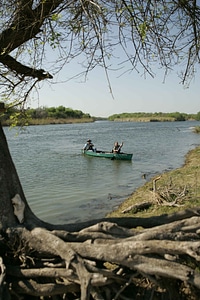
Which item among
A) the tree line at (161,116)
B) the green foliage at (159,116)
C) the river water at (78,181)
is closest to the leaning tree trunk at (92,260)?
the river water at (78,181)

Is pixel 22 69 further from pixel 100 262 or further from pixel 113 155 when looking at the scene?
pixel 113 155

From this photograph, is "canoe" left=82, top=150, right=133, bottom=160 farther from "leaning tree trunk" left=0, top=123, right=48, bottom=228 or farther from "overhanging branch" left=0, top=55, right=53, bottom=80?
"leaning tree trunk" left=0, top=123, right=48, bottom=228

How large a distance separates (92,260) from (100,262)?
14cm

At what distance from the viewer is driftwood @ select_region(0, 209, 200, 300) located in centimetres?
382

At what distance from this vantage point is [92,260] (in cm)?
410

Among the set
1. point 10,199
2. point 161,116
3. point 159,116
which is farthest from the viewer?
point 159,116

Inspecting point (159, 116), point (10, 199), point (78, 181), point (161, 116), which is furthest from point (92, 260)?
point (159, 116)

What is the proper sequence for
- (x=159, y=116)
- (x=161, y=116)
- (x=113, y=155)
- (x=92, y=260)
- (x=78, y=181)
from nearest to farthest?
1. (x=92, y=260)
2. (x=78, y=181)
3. (x=113, y=155)
4. (x=161, y=116)
5. (x=159, y=116)

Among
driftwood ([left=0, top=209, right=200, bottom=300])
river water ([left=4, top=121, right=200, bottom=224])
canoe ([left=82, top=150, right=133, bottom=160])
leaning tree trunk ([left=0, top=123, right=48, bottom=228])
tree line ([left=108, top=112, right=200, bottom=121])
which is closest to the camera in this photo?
driftwood ([left=0, top=209, right=200, bottom=300])

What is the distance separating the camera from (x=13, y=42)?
498cm

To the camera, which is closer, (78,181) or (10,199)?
(10,199)

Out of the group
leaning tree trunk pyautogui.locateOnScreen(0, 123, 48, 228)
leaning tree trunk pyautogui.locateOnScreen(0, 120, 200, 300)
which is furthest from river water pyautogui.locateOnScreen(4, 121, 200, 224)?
leaning tree trunk pyautogui.locateOnScreen(0, 120, 200, 300)

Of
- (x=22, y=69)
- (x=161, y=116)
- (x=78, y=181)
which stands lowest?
(x=78, y=181)

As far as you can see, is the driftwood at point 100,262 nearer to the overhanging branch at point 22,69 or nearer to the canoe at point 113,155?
the overhanging branch at point 22,69
